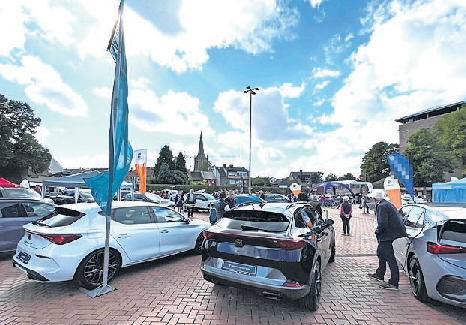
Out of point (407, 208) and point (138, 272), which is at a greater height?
point (407, 208)

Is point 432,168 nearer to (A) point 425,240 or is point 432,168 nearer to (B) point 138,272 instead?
(A) point 425,240

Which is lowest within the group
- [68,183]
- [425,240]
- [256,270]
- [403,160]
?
[256,270]

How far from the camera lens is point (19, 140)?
4284 cm

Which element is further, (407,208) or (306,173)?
(306,173)

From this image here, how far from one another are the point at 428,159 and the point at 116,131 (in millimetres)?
46063

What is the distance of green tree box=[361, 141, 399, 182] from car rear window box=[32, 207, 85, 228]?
71563mm

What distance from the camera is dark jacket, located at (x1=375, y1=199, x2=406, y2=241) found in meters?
4.71

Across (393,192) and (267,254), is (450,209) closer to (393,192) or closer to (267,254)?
(267,254)

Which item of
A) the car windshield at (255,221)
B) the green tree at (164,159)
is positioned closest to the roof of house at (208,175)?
the green tree at (164,159)

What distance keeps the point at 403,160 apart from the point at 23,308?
462 inches

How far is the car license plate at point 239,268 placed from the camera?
3.53 metres

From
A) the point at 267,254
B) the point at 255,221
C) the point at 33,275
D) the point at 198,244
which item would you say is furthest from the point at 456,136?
the point at 33,275

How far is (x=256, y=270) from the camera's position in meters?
3.50

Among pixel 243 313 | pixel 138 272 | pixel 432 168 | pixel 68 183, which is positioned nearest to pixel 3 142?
pixel 68 183
